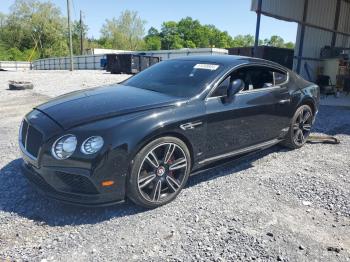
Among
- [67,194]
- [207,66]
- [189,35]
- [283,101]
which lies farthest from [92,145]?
[189,35]

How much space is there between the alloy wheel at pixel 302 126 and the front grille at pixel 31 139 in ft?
12.9

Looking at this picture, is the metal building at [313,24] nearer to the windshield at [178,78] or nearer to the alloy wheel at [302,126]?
the alloy wheel at [302,126]

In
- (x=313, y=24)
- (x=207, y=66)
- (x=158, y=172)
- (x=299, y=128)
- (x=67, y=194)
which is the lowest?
(x=67, y=194)

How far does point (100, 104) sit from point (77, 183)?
94 centimetres

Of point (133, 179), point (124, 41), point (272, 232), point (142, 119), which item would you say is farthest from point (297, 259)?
point (124, 41)

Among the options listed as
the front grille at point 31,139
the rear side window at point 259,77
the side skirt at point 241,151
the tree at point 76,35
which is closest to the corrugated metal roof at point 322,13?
the rear side window at point 259,77

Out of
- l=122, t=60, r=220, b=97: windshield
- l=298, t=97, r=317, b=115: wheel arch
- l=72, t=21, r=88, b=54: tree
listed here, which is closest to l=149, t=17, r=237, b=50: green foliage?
l=72, t=21, r=88, b=54: tree

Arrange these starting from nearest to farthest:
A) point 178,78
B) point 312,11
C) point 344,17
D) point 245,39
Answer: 1. point 178,78
2. point 312,11
3. point 344,17
4. point 245,39

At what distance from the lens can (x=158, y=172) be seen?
331cm

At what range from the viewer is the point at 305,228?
312 cm

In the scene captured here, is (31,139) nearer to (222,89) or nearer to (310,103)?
(222,89)

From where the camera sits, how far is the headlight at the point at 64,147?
2904 millimetres

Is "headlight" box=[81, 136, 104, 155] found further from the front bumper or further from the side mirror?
the side mirror

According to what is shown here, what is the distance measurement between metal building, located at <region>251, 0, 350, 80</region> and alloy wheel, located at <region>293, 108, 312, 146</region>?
9.71 m
